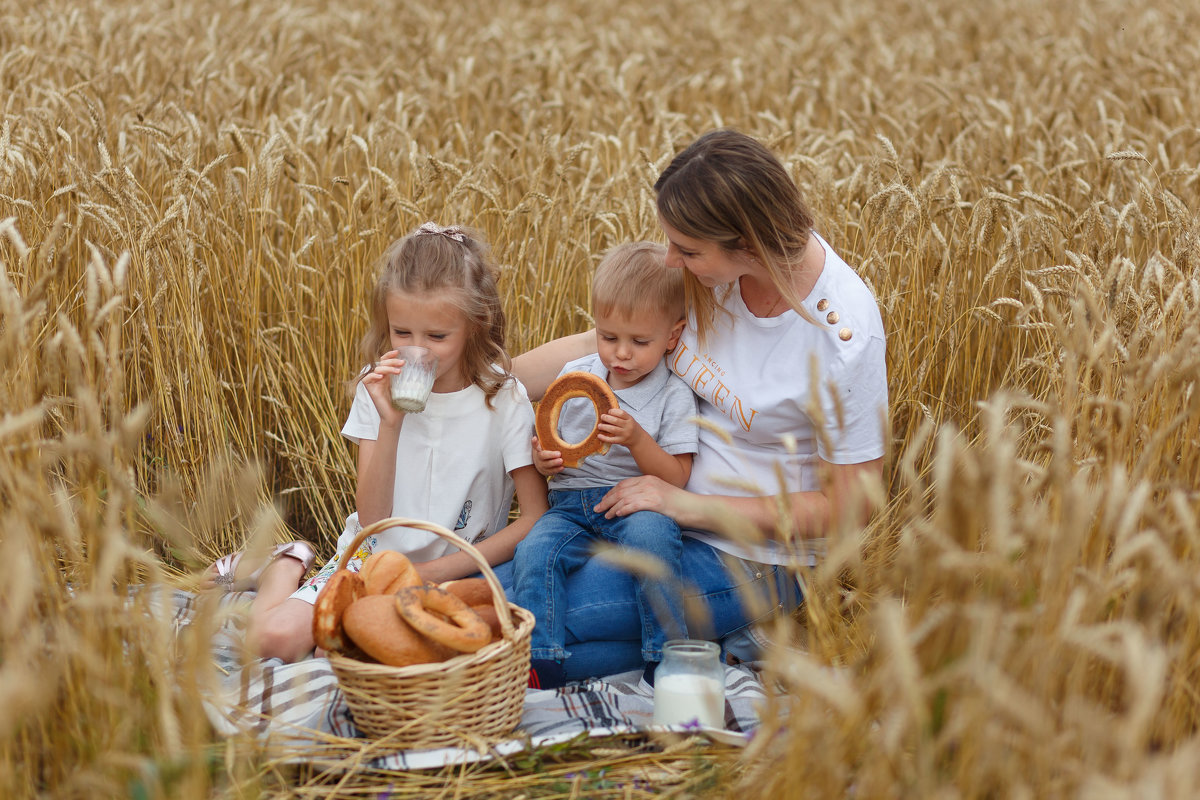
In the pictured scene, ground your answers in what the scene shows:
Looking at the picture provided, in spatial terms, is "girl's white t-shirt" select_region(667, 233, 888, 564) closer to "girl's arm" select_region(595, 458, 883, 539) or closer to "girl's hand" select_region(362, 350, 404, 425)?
"girl's arm" select_region(595, 458, 883, 539)

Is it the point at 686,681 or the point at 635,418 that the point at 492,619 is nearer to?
the point at 686,681

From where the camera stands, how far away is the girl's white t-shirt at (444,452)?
2.70 metres

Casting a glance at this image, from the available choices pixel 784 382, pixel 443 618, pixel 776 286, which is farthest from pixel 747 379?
pixel 443 618

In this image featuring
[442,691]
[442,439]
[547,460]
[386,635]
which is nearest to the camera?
[442,691]

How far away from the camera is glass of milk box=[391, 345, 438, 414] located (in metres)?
2.43

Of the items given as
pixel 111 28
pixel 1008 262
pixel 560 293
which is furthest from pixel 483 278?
pixel 111 28

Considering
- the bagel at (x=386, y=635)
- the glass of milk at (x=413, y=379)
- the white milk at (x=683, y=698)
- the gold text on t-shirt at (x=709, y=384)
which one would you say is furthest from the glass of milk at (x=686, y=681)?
the glass of milk at (x=413, y=379)

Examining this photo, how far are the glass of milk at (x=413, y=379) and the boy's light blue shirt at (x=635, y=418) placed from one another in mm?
366

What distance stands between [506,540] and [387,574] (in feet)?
1.36

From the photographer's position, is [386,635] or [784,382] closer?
[386,635]

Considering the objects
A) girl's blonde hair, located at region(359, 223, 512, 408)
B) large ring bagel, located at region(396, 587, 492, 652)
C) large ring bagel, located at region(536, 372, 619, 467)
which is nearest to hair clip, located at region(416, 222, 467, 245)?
girl's blonde hair, located at region(359, 223, 512, 408)

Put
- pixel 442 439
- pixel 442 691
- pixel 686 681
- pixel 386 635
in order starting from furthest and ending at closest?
1. pixel 442 439
2. pixel 686 681
3. pixel 386 635
4. pixel 442 691

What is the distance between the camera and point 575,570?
105 inches

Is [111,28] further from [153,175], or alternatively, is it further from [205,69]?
[153,175]
